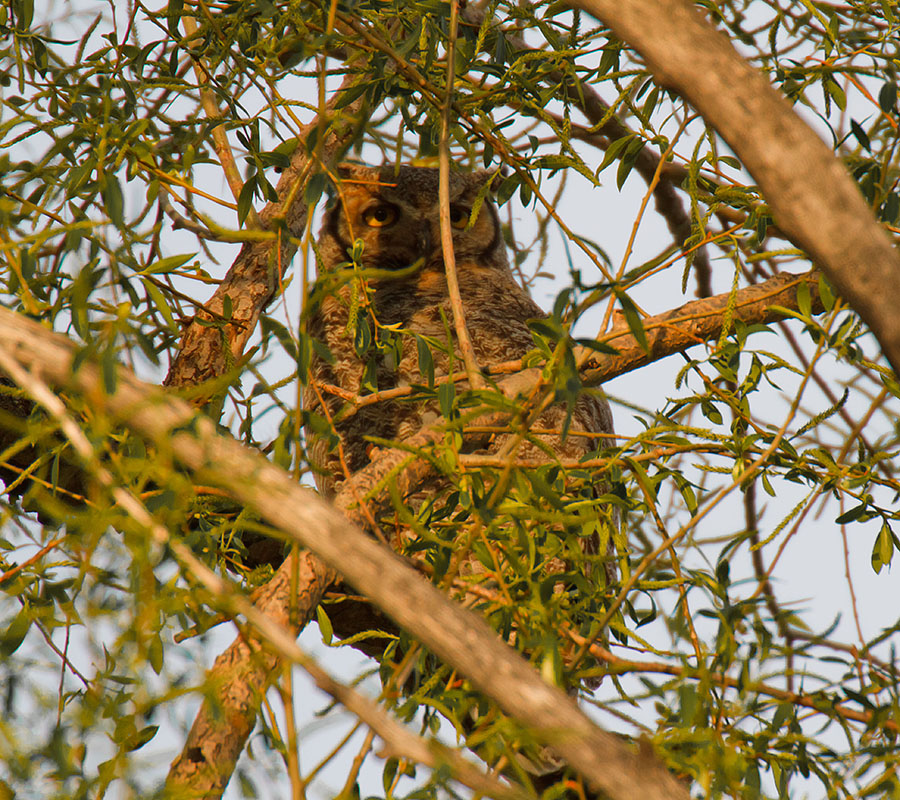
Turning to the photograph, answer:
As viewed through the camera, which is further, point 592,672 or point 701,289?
point 701,289

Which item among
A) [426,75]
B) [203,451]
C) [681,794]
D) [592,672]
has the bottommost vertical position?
[681,794]

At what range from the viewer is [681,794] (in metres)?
0.69

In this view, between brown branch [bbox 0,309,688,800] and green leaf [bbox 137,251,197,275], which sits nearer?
brown branch [bbox 0,309,688,800]

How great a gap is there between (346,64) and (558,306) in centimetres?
90

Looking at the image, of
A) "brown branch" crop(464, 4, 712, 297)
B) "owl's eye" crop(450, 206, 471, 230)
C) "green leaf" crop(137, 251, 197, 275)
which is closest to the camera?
"green leaf" crop(137, 251, 197, 275)

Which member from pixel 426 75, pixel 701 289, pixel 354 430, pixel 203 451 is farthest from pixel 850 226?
pixel 701 289

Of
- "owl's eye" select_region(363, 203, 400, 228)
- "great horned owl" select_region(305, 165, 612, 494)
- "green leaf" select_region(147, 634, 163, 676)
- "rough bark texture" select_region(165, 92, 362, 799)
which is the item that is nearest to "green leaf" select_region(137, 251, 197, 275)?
"rough bark texture" select_region(165, 92, 362, 799)

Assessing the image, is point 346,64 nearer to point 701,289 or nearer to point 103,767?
point 103,767

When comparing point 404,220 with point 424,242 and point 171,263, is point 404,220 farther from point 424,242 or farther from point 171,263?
point 171,263

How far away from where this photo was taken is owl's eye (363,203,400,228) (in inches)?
130

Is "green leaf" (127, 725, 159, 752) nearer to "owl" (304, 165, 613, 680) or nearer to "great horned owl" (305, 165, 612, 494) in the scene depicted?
"owl" (304, 165, 613, 680)

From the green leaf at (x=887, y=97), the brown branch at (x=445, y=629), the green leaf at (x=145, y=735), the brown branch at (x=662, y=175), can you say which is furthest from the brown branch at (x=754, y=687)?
the brown branch at (x=662, y=175)

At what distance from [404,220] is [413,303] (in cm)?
41

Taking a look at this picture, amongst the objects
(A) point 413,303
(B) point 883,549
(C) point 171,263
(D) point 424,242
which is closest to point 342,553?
(C) point 171,263
